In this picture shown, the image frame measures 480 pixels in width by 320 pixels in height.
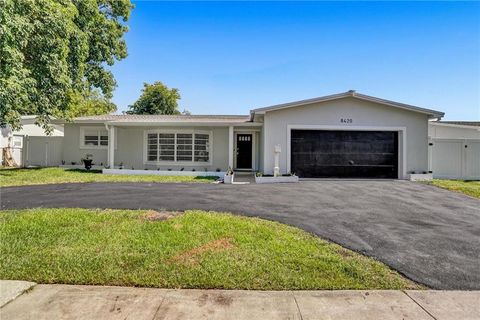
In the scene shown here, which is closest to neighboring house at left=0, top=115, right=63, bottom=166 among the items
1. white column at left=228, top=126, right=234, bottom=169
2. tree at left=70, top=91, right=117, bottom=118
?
white column at left=228, top=126, right=234, bottom=169

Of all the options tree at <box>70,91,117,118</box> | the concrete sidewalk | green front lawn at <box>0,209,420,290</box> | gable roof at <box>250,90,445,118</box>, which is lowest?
the concrete sidewalk

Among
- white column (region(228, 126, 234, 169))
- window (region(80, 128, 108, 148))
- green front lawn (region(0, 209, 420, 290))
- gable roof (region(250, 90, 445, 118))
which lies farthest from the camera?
window (region(80, 128, 108, 148))

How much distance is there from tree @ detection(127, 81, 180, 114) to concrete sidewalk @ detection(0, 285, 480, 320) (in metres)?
37.2

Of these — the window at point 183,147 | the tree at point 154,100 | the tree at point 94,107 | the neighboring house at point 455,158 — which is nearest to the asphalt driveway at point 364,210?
the neighboring house at point 455,158

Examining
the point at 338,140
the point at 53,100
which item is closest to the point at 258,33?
the point at 338,140

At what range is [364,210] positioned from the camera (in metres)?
7.52

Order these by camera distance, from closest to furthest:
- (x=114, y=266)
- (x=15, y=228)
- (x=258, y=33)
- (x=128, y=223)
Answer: (x=114, y=266)
(x=15, y=228)
(x=128, y=223)
(x=258, y=33)

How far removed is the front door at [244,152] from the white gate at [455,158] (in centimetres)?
943

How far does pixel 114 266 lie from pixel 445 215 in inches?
293

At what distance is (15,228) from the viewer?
18.0 feet

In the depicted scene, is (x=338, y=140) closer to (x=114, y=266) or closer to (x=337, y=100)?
(x=337, y=100)

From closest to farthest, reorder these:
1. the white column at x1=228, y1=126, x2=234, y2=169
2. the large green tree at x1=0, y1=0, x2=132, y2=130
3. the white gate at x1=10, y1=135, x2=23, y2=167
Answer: the large green tree at x1=0, y1=0, x2=132, y2=130 < the white column at x1=228, y1=126, x2=234, y2=169 < the white gate at x1=10, y1=135, x2=23, y2=167

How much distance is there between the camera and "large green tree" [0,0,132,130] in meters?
9.33

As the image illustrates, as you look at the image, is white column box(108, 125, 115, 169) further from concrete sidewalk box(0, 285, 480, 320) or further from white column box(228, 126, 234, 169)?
concrete sidewalk box(0, 285, 480, 320)
